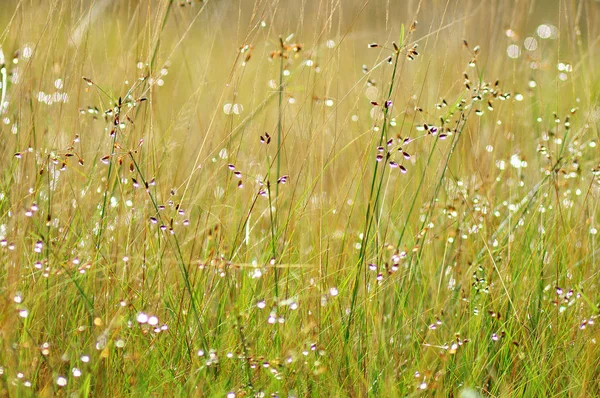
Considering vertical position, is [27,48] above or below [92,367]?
above

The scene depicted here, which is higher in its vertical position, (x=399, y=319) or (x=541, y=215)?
(x=541, y=215)

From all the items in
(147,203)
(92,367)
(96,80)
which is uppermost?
(96,80)

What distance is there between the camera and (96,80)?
2385mm

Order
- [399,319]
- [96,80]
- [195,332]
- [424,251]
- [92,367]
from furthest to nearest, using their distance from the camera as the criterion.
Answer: [96,80]
[424,251]
[399,319]
[195,332]
[92,367]

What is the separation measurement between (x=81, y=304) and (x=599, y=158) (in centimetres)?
164

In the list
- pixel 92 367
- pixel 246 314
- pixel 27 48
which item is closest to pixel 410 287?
pixel 246 314

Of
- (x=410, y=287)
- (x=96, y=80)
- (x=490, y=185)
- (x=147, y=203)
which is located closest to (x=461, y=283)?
(x=410, y=287)

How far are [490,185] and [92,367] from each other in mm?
1356

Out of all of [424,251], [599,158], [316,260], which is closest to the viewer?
[316,260]

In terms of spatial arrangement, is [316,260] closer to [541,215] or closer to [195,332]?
[195,332]

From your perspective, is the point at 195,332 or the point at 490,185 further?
the point at 490,185

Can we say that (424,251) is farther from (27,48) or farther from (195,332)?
(27,48)

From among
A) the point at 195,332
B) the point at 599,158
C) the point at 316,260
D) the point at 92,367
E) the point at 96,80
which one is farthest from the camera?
the point at 599,158

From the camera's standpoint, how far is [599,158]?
2.55 meters
